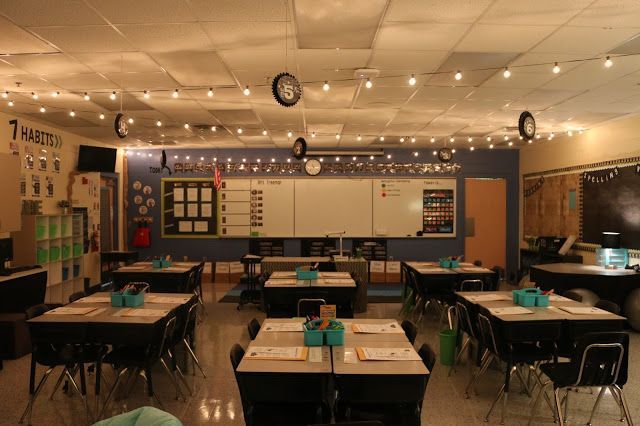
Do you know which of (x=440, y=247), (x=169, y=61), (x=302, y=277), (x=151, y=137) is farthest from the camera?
(x=440, y=247)

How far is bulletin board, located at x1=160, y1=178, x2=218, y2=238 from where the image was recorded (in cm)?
1215

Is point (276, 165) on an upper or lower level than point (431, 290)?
upper

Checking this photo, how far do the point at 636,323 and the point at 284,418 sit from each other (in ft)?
21.0

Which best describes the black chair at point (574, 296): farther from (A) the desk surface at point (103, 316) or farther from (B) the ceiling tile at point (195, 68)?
(B) the ceiling tile at point (195, 68)

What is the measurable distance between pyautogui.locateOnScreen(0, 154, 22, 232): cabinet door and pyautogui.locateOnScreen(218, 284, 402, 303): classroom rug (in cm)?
382

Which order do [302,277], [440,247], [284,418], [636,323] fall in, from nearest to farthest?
[284,418] → [302,277] → [636,323] → [440,247]

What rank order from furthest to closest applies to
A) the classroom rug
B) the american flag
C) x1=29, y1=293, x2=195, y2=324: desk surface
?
the american flag, the classroom rug, x1=29, y1=293, x2=195, y2=324: desk surface

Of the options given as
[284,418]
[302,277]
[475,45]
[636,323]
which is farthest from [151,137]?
[636,323]

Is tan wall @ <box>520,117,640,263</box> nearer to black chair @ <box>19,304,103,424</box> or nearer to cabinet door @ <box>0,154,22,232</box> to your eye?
black chair @ <box>19,304,103,424</box>

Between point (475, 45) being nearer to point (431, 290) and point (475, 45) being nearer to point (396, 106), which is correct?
point (396, 106)

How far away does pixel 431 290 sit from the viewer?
750cm

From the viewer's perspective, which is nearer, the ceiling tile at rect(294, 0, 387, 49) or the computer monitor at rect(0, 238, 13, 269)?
the ceiling tile at rect(294, 0, 387, 49)

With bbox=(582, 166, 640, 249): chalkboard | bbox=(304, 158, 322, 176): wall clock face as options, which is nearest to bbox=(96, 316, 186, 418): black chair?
bbox=(304, 158, 322, 176): wall clock face

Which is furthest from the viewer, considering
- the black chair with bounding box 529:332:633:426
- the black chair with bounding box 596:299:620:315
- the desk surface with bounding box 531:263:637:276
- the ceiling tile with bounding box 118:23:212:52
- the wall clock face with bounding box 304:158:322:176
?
the wall clock face with bounding box 304:158:322:176
